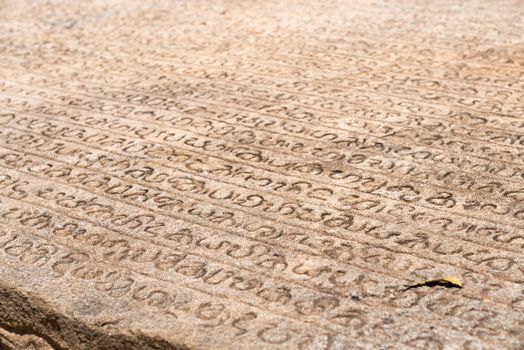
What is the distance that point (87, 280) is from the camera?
410 cm

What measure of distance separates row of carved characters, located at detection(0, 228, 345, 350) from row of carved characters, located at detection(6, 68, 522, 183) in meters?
1.78

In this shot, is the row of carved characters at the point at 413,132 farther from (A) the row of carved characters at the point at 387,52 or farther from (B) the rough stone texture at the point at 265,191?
(A) the row of carved characters at the point at 387,52

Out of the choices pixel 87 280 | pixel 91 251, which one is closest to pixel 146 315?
pixel 87 280

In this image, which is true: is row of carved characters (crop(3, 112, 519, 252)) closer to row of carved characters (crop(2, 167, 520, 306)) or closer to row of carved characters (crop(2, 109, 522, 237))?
row of carved characters (crop(2, 109, 522, 237))

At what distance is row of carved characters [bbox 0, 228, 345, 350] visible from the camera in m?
3.60

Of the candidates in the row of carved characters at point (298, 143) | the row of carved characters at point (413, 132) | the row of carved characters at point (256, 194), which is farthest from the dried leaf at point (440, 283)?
Result: the row of carved characters at point (413, 132)

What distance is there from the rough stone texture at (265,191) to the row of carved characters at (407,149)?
0.02m

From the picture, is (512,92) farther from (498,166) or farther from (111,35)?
(111,35)

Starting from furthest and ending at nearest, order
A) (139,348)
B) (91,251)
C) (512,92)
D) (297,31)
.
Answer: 1. (297,31)
2. (512,92)
3. (91,251)
4. (139,348)

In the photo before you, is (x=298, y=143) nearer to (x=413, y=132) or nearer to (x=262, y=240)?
(x=413, y=132)

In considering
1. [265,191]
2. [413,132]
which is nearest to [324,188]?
[265,191]

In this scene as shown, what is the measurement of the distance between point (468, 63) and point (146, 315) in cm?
457

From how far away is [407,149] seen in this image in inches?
218

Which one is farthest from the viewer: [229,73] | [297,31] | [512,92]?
[297,31]
